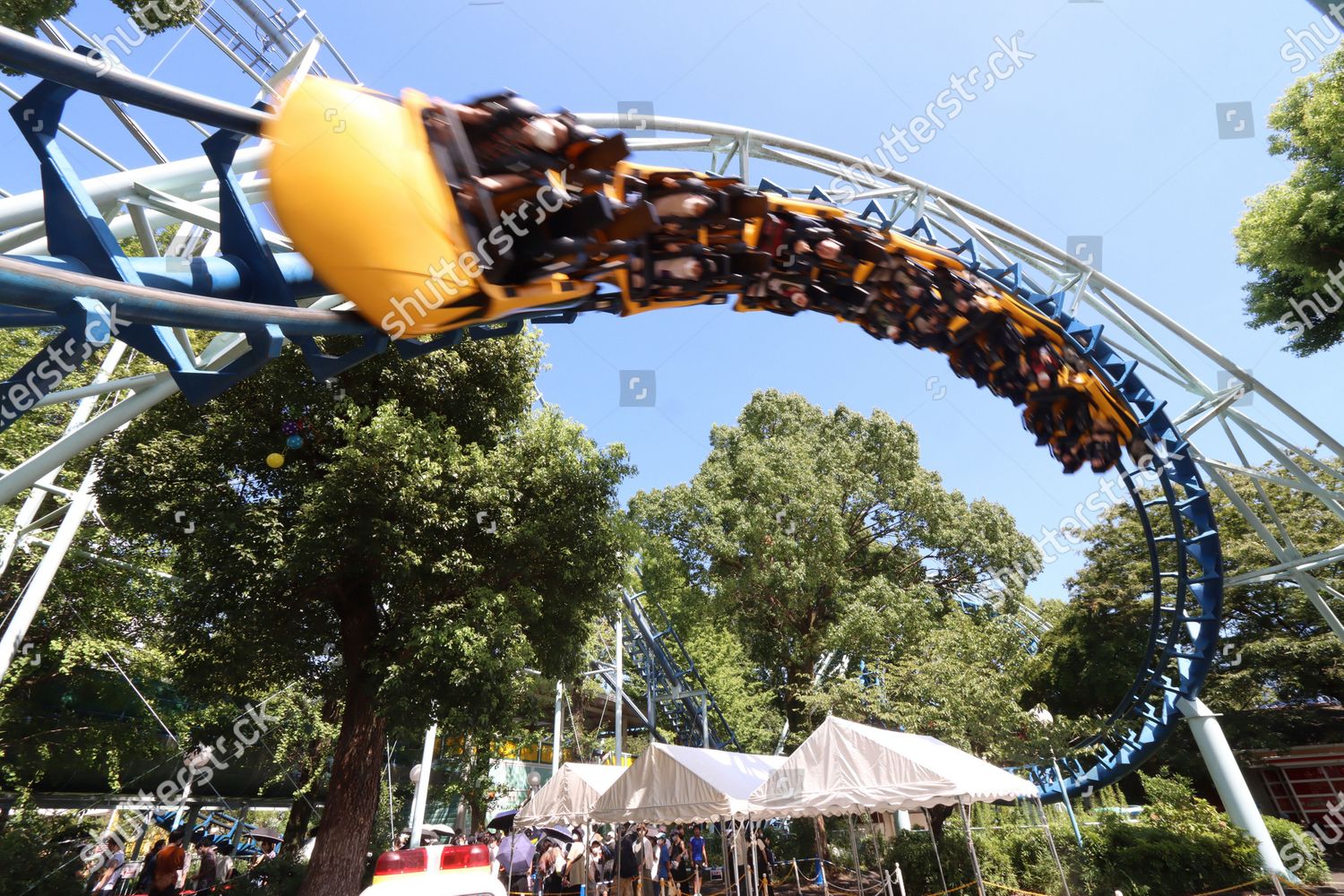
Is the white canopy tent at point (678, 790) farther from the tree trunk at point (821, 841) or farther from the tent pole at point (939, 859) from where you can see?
the tree trunk at point (821, 841)

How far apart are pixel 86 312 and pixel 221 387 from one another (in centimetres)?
91

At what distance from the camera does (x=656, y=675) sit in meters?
24.9

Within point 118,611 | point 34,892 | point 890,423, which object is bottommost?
point 34,892

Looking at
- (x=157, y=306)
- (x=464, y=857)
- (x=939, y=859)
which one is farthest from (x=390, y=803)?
(x=157, y=306)

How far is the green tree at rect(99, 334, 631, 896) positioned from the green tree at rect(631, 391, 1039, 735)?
12.8m

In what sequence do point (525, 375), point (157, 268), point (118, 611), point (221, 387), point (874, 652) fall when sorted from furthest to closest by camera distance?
1. point (874, 652)
2. point (118, 611)
3. point (525, 375)
4. point (221, 387)
5. point (157, 268)

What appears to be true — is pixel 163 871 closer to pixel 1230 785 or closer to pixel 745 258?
pixel 745 258

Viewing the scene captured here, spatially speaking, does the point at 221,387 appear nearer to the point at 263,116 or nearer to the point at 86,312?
the point at 86,312

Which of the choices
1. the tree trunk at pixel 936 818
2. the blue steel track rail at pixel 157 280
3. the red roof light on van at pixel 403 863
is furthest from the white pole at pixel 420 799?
the blue steel track rail at pixel 157 280

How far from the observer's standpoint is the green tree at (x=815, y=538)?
22875mm

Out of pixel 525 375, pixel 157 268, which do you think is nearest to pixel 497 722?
pixel 525 375

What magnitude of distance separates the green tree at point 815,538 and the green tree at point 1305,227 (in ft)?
42.1

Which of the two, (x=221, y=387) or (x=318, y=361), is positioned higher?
(x=318, y=361)

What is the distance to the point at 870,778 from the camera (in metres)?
10.1
